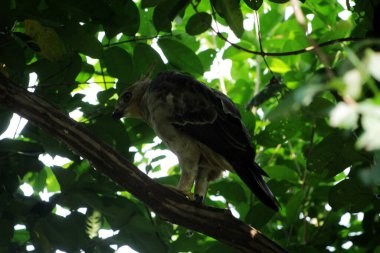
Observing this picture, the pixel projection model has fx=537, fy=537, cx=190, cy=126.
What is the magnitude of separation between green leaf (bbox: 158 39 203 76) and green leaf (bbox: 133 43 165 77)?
0.27 ft

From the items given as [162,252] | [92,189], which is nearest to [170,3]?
[92,189]

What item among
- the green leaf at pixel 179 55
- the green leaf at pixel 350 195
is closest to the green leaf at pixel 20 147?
the green leaf at pixel 179 55

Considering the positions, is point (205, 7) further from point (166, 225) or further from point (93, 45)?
point (166, 225)

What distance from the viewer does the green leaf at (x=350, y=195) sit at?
3.21m

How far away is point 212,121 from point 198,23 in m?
0.89

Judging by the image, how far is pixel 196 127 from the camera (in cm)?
414

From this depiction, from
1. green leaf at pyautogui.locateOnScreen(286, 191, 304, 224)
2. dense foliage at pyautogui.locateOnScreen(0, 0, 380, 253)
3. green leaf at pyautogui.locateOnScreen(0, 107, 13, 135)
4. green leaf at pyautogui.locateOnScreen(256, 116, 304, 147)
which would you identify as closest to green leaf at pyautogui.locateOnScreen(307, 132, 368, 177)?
dense foliage at pyautogui.locateOnScreen(0, 0, 380, 253)

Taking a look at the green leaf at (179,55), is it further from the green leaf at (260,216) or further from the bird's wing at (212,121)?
the green leaf at (260,216)

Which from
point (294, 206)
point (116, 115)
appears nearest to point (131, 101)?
point (116, 115)

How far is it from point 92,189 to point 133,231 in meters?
0.40

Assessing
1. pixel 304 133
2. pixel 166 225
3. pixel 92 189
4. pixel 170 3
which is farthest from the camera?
pixel 304 133

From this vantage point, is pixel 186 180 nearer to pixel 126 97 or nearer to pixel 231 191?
pixel 231 191

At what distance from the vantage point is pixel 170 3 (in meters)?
3.30

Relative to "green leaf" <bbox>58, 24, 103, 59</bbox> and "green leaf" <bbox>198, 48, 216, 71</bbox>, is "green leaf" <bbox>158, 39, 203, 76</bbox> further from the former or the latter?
"green leaf" <bbox>58, 24, 103, 59</bbox>
